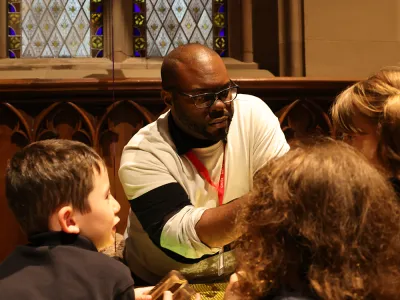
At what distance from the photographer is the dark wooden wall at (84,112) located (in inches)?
107

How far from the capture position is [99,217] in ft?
4.50

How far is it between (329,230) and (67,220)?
0.58m

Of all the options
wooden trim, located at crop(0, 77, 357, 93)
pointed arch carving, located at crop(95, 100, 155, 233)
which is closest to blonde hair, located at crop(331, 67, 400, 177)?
wooden trim, located at crop(0, 77, 357, 93)

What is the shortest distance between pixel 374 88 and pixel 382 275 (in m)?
0.85

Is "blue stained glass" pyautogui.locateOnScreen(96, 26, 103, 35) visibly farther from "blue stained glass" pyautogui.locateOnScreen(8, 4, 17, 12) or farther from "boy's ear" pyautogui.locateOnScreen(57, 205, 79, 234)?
"boy's ear" pyautogui.locateOnScreen(57, 205, 79, 234)

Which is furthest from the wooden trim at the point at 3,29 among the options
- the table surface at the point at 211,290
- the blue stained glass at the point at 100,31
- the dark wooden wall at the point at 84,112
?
the table surface at the point at 211,290

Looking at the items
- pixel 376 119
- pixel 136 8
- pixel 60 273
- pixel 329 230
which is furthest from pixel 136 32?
pixel 329 230

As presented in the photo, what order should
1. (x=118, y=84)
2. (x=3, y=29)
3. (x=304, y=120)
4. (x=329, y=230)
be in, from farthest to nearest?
(x=3, y=29), (x=304, y=120), (x=118, y=84), (x=329, y=230)

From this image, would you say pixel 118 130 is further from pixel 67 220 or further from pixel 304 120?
pixel 67 220

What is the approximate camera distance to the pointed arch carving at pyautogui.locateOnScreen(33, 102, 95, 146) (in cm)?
274

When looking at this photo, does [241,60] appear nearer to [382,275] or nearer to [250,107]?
[250,107]

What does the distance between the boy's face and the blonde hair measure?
0.73 metres

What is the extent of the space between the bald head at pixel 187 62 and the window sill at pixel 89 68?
3.68 ft

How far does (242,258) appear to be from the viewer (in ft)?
3.73
